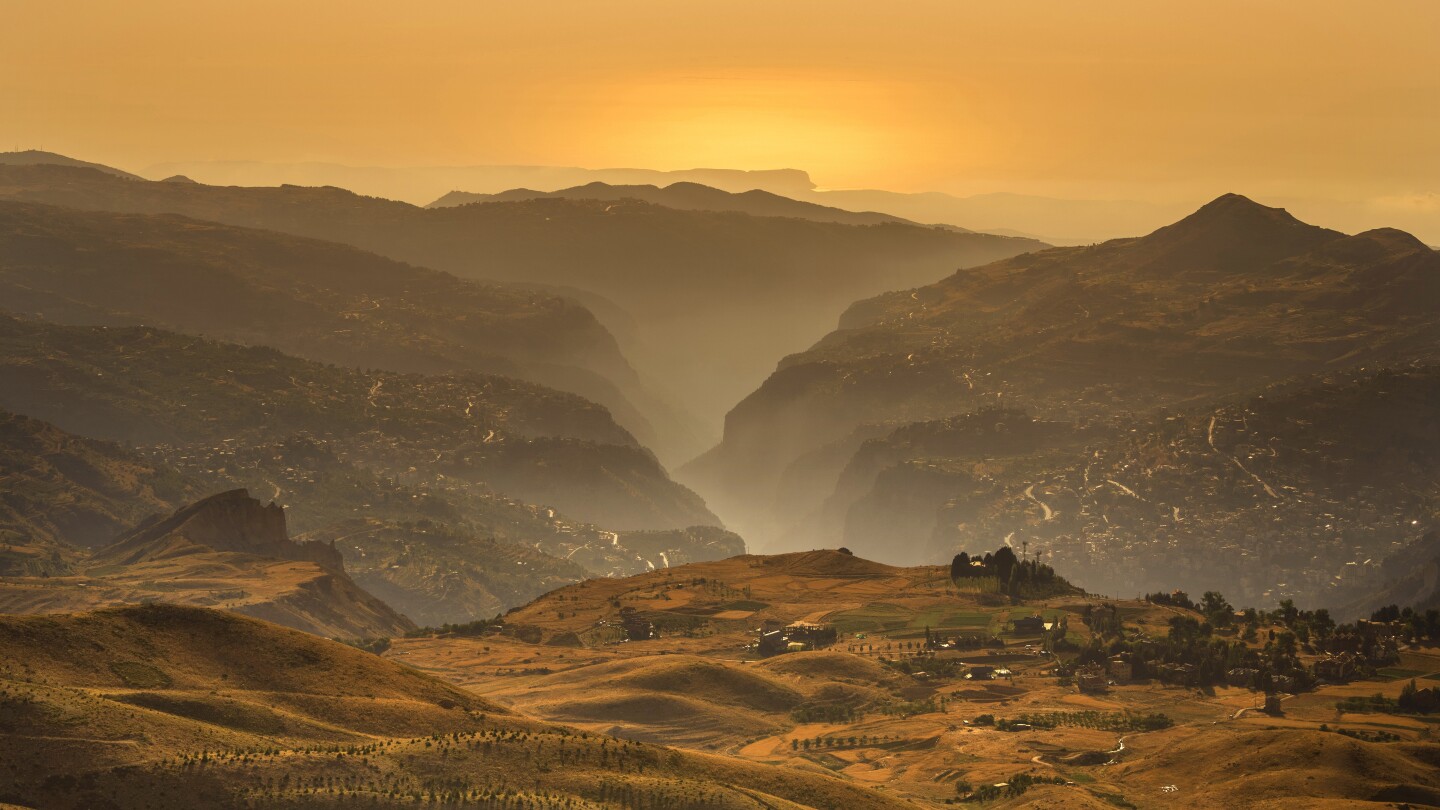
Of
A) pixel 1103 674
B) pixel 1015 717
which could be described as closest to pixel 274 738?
pixel 1015 717

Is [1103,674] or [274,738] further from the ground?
[1103,674]

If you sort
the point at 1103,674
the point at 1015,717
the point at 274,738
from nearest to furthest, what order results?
the point at 274,738 < the point at 1015,717 < the point at 1103,674

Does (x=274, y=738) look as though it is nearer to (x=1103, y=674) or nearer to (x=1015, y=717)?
(x=1015, y=717)

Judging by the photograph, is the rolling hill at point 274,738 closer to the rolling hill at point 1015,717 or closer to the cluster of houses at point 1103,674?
the rolling hill at point 1015,717

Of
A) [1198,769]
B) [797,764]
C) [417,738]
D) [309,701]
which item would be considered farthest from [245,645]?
[1198,769]

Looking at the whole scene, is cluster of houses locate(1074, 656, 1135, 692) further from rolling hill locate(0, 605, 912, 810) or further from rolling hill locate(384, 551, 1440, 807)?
rolling hill locate(0, 605, 912, 810)

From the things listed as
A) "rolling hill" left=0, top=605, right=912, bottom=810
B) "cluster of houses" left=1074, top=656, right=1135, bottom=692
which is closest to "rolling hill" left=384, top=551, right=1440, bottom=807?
"cluster of houses" left=1074, top=656, right=1135, bottom=692

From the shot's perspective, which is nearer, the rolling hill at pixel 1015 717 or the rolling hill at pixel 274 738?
the rolling hill at pixel 274 738

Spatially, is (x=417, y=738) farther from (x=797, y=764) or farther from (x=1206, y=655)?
(x=1206, y=655)

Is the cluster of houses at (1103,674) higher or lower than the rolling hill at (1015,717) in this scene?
higher

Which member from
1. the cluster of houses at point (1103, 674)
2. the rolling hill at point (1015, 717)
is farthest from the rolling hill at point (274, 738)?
the cluster of houses at point (1103, 674)

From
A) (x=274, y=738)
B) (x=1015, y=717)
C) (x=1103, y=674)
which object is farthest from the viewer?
(x=1103, y=674)

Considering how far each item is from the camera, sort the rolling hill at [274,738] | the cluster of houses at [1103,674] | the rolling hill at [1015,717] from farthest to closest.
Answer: the cluster of houses at [1103,674] < the rolling hill at [1015,717] < the rolling hill at [274,738]
